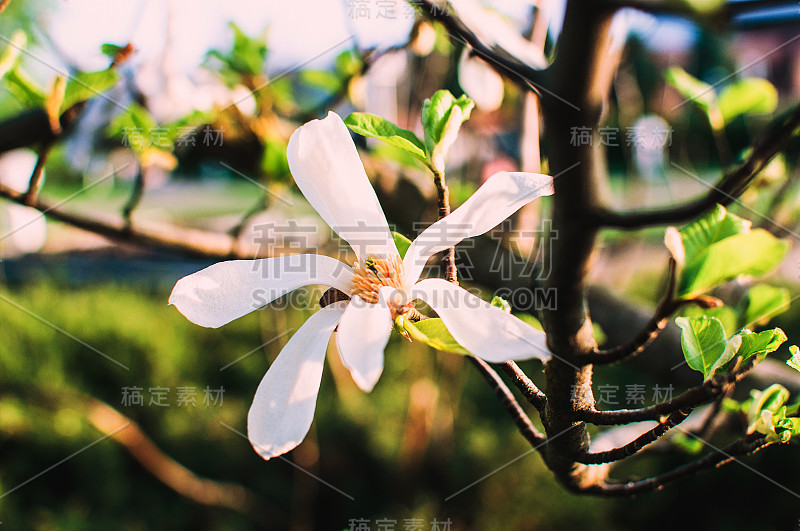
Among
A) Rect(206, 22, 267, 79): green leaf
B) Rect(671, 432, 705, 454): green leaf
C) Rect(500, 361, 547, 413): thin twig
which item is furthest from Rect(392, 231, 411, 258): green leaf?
Rect(206, 22, 267, 79): green leaf

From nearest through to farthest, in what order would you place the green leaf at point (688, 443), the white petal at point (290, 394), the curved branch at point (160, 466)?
the white petal at point (290, 394) < the green leaf at point (688, 443) < the curved branch at point (160, 466)

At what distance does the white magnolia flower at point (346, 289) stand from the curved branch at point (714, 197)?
8 centimetres

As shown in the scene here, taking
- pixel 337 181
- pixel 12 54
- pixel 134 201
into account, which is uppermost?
pixel 12 54

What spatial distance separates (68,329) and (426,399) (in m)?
1.79

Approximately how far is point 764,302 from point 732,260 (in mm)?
273

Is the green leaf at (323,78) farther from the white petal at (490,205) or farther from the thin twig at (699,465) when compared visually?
the thin twig at (699,465)

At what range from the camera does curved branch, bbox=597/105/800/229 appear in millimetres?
245

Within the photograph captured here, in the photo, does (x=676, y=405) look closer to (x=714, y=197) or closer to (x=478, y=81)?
(x=714, y=197)

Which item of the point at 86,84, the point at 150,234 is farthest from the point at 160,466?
the point at 86,84

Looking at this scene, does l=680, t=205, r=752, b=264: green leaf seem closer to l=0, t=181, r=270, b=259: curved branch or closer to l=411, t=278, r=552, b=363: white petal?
l=411, t=278, r=552, b=363: white petal

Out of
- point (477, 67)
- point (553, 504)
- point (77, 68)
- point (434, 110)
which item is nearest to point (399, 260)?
point (434, 110)

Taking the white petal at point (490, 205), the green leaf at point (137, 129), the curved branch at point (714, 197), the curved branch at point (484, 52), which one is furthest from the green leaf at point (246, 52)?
the curved branch at point (714, 197)

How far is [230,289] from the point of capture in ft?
1.24

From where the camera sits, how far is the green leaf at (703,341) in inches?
14.3
